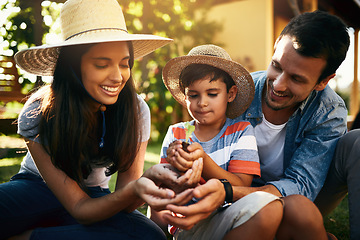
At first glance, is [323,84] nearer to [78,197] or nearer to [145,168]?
[78,197]

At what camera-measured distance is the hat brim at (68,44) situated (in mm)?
2037

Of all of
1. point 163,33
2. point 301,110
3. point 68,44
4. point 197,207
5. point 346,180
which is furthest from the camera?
point 163,33

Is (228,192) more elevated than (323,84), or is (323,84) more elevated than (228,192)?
(323,84)

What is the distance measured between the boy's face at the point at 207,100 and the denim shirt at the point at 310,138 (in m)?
0.37

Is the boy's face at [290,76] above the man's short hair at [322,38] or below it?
below

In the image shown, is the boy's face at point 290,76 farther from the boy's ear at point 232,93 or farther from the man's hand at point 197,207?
the man's hand at point 197,207

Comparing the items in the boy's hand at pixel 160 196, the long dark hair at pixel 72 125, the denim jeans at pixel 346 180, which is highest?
the long dark hair at pixel 72 125

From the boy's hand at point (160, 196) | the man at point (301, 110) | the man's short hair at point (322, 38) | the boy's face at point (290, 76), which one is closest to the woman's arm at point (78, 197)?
the boy's hand at point (160, 196)

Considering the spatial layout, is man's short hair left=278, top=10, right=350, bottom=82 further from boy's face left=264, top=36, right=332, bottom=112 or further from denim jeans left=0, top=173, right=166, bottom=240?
denim jeans left=0, top=173, right=166, bottom=240

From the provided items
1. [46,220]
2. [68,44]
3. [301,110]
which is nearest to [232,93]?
→ [301,110]

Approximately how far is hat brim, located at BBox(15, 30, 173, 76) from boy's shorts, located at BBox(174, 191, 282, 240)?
121 cm

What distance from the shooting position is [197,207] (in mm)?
1796

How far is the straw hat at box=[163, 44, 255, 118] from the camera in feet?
8.09

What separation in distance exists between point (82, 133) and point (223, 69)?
44.6 inches
